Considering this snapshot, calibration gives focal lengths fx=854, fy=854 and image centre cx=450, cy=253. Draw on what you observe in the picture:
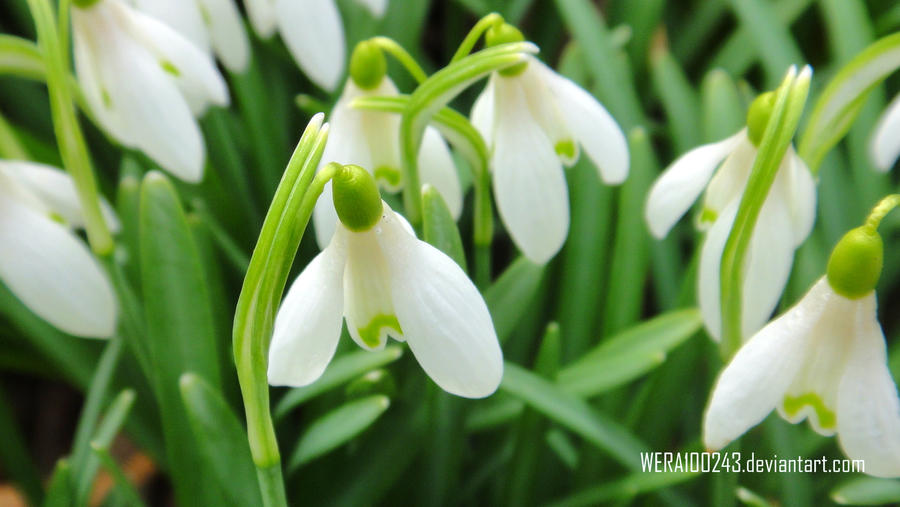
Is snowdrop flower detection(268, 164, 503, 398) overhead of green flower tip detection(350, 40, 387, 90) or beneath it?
beneath

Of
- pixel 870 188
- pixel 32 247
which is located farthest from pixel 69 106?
pixel 870 188

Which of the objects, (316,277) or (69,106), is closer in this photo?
(316,277)

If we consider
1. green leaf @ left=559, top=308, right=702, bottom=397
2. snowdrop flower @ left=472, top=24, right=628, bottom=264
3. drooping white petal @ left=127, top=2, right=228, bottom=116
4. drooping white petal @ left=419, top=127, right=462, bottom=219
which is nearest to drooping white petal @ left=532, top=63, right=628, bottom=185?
snowdrop flower @ left=472, top=24, right=628, bottom=264

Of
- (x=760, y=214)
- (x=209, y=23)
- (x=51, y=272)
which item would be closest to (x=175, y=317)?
(x=51, y=272)

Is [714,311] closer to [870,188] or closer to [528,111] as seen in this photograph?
[528,111]

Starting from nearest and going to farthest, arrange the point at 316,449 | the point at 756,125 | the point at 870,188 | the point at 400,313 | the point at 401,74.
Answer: the point at 400,313 → the point at 756,125 → the point at 316,449 → the point at 870,188 → the point at 401,74

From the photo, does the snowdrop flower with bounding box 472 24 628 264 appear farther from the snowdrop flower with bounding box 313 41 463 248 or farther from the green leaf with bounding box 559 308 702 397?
the green leaf with bounding box 559 308 702 397
